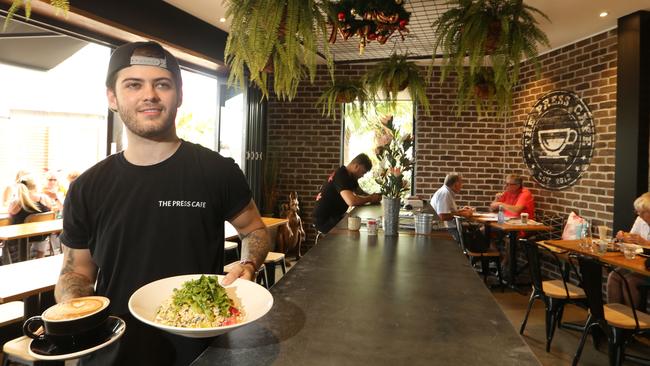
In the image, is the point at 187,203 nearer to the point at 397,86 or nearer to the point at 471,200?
the point at 397,86

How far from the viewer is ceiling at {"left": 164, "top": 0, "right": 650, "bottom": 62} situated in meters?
3.92

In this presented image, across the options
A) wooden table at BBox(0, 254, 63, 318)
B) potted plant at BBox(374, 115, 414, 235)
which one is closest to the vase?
potted plant at BBox(374, 115, 414, 235)

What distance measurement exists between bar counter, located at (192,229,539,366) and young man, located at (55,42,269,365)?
245 millimetres

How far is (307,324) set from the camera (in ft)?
3.74

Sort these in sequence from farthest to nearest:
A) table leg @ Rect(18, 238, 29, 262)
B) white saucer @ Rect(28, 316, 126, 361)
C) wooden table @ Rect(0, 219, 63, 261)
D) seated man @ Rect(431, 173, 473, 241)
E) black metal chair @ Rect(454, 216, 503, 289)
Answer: seated man @ Rect(431, 173, 473, 241) < black metal chair @ Rect(454, 216, 503, 289) < table leg @ Rect(18, 238, 29, 262) < wooden table @ Rect(0, 219, 63, 261) < white saucer @ Rect(28, 316, 126, 361)

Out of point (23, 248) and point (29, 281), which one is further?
point (23, 248)

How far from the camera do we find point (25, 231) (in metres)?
3.70

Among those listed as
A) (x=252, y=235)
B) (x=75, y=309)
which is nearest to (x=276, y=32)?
(x=252, y=235)

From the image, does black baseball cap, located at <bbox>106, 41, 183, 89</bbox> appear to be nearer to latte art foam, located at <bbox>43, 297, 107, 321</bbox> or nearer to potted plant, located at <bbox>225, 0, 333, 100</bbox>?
potted plant, located at <bbox>225, 0, 333, 100</bbox>

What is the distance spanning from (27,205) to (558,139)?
599cm

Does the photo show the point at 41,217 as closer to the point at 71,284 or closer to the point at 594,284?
the point at 71,284

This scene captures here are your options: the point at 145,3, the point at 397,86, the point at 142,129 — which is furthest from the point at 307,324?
the point at 145,3

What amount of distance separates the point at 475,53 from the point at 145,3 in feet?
10.0

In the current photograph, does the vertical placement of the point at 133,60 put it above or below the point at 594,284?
above
